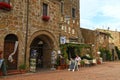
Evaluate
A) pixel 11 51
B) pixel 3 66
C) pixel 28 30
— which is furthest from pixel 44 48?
pixel 3 66

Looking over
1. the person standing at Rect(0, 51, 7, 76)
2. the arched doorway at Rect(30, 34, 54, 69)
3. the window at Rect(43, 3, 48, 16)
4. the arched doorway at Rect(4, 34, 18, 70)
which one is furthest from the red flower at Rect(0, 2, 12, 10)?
the arched doorway at Rect(30, 34, 54, 69)

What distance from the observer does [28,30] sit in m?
19.3

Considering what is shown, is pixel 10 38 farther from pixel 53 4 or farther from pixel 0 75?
pixel 53 4

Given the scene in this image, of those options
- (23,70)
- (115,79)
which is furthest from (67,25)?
(115,79)

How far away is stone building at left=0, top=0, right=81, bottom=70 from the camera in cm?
1739

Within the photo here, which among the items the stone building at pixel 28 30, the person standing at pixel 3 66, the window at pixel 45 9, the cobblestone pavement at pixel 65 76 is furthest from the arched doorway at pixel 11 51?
the window at pixel 45 9

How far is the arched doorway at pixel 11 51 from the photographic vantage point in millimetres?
17500

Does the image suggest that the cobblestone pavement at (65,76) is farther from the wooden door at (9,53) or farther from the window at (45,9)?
the window at (45,9)

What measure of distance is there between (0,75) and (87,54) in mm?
15678

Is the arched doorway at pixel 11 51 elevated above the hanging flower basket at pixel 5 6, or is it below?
below

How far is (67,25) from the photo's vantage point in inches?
1352

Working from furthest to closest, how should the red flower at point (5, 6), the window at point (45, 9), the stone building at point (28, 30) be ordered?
the window at point (45, 9) < the stone building at point (28, 30) < the red flower at point (5, 6)

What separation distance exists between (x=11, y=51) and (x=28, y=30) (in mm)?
2467

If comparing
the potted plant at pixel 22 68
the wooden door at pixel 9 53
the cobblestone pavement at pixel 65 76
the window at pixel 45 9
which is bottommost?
the cobblestone pavement at pixel 65 76
